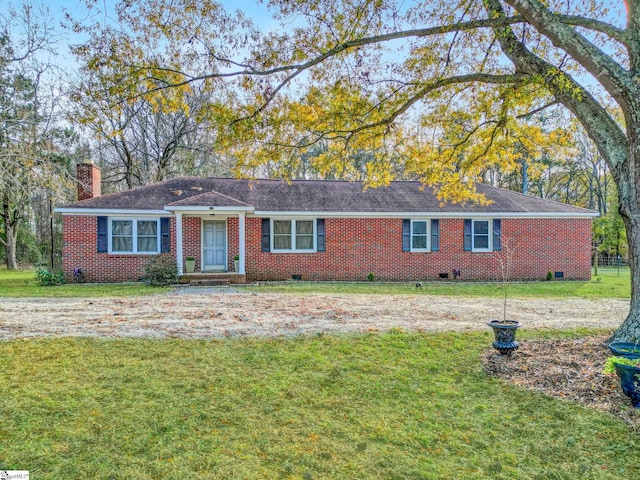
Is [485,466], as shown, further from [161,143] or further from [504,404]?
[161,143]

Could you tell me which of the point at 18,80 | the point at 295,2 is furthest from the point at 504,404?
the point at 18,80

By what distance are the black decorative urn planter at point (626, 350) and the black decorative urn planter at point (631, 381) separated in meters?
0.52

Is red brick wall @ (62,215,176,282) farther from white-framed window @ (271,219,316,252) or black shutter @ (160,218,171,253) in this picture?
white-framed window @ (271,219,316,252)

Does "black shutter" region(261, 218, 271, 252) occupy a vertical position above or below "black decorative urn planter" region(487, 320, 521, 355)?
above

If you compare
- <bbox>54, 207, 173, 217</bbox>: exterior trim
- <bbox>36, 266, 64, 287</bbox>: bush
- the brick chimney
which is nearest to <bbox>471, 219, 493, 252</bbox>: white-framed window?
<bbox>54, 207, 173, 217</bbox>: exterior trim

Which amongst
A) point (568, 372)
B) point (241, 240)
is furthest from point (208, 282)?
point (568, 372)

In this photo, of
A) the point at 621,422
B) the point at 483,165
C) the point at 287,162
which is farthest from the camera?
the point at 483,165

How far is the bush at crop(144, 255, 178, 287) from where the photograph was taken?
45.2 feet

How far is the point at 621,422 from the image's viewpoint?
11.5ft

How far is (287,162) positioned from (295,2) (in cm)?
320

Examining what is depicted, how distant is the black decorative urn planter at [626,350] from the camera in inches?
166

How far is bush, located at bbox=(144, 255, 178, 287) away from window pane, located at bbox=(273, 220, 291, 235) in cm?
404

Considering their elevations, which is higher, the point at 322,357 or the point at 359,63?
the point at 359,63

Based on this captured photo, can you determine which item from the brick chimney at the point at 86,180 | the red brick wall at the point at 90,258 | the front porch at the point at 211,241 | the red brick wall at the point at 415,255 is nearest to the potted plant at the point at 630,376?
the front porch at the point at 211,241
